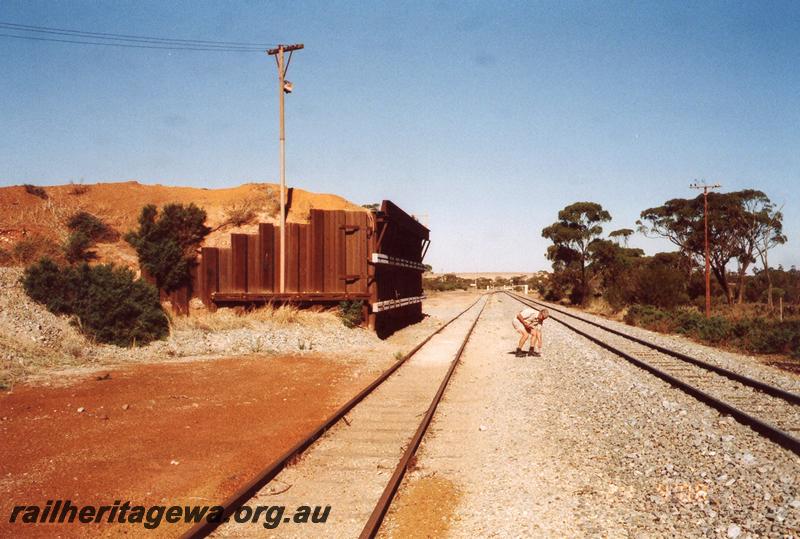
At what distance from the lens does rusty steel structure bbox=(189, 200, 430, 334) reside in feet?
55.8

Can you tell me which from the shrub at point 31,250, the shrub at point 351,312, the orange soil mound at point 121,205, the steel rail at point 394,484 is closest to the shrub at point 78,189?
the orange soil mound at point 121,205

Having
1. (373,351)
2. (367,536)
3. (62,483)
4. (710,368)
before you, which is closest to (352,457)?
(367,536)

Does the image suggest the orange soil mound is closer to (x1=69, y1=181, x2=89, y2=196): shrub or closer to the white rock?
(x1=69, y1=181, x2=89, y2=196): shrub

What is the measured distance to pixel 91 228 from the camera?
65.8ft

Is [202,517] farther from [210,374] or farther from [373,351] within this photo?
[373,351]

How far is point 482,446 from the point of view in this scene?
6.66 m

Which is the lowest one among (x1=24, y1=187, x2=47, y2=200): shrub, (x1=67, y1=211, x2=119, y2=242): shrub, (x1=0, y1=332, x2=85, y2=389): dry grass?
(x1=0, y1=332, x2=85, y2=389): dry grass

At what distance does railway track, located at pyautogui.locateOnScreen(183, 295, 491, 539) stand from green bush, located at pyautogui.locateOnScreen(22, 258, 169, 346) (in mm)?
7377

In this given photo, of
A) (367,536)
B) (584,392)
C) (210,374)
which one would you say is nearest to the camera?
(367,536)

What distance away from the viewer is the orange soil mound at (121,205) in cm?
1947

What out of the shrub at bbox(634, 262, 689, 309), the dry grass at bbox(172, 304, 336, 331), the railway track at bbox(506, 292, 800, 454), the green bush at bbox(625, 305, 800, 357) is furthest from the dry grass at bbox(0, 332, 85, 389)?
the shrub at bbox(634, 262, 689, 309)

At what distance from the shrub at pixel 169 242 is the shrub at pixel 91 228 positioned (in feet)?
10.8

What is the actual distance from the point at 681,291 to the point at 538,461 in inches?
1150

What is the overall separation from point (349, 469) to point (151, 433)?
3.04 metres
